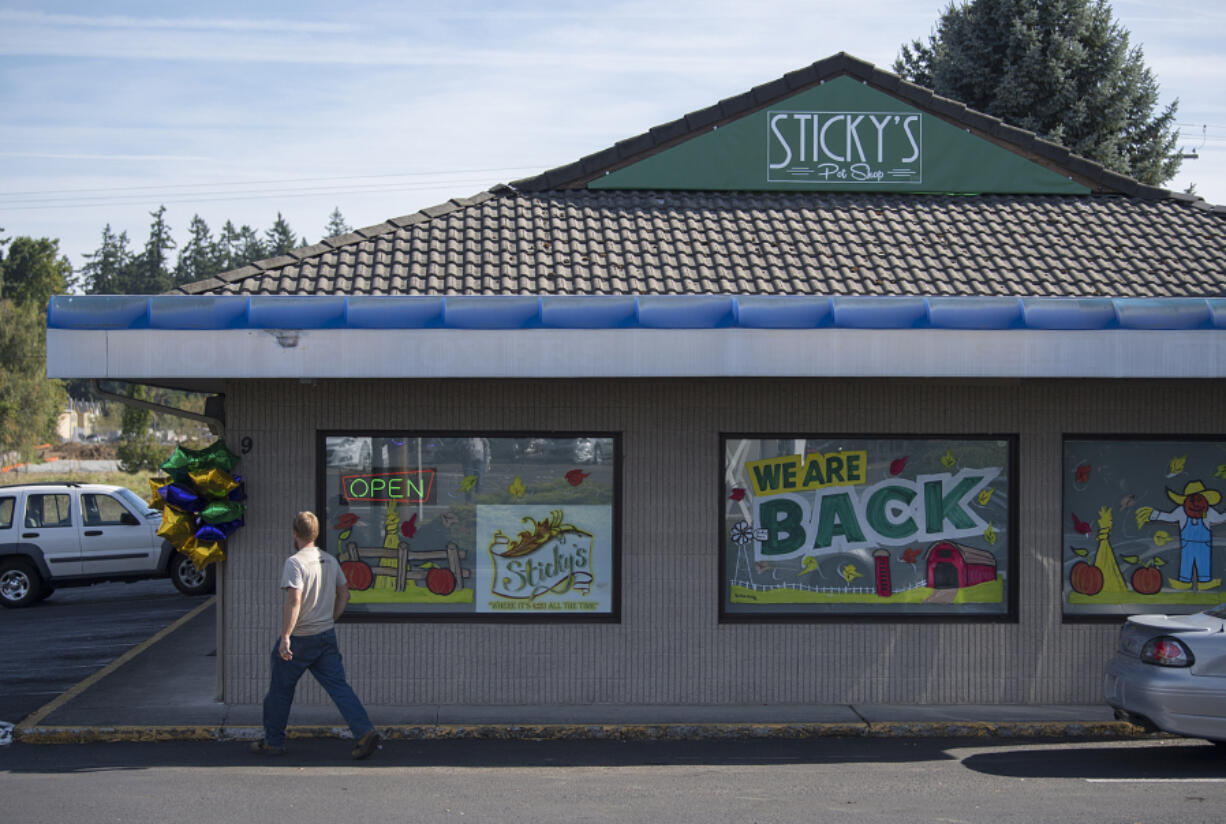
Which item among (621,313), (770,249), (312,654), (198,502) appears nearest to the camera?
(312,654)

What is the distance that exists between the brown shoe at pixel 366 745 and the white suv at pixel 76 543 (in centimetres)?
1096

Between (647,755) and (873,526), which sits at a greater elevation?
(873,526)

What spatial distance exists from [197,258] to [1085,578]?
123327 mm

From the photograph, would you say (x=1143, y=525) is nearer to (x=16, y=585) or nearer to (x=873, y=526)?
(x=873, y=526)

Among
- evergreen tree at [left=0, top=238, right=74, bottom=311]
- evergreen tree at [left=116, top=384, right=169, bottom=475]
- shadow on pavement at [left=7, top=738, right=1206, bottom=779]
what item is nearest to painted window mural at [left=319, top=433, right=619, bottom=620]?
shadow on pavement at [left=7, top=738, right=1206, bottom=779]

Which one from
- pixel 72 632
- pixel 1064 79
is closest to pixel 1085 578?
pixel 72 632

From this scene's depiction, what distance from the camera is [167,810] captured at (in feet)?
23.0

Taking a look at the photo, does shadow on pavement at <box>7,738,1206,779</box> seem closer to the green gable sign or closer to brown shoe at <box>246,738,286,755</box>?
brown shoe at <box>246,738,286,755</box>

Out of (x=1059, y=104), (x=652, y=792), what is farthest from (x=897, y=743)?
(x=1059, y=104)

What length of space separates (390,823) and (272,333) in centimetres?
396

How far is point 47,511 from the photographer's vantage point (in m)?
17.7

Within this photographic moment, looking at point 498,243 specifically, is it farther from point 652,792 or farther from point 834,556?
point 652,792

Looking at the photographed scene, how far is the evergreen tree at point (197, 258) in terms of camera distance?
114875 millimetres

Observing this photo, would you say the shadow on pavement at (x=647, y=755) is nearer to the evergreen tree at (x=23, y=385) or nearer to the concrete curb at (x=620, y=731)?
the concrete curb at (x=620, y=731)
